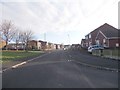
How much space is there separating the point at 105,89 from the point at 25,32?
91.4 m

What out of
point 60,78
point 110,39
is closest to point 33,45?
point 110,39

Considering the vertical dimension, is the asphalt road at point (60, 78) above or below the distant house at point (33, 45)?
below

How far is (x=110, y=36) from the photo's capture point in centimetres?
5525

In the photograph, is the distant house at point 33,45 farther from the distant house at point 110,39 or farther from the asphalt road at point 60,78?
the asphalt road at point 60,78

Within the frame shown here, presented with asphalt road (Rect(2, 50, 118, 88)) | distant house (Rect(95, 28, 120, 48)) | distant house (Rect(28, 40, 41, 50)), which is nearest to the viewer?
asphalt road (Rect(2, 50, 118, 88))

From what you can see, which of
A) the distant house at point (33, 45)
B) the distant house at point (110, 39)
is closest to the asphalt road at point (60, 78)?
the distant house at point (110, 39)

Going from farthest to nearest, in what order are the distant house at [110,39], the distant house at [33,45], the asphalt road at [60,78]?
the distant house at [33,45], the distant house at [110,39], the asphalt road at [60,78]

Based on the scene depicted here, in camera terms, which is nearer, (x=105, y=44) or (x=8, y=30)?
(x=105, y=44)

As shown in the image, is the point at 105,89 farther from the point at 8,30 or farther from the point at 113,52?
the point at 8,30

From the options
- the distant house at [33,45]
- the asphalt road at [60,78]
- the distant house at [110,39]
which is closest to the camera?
the asphalt road at [60,78]

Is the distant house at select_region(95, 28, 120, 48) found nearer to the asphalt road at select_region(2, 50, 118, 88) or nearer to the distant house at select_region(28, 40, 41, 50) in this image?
the asphalt road at select_region(2, 50, 118, 88)

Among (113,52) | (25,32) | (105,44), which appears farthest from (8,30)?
(113,52)

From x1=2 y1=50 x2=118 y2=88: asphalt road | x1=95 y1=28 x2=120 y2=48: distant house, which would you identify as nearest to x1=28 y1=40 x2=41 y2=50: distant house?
x1=95 y1=28 x2=120 y2=48: distant house

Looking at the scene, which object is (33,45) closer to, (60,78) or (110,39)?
(110,39)
